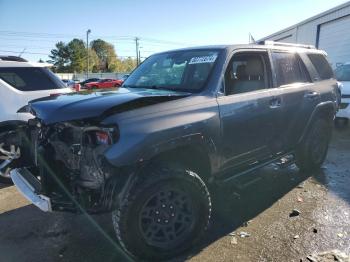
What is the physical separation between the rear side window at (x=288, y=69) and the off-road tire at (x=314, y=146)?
31.7 inches

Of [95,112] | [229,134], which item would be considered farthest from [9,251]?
[229,134]

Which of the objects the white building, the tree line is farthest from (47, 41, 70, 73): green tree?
the white building

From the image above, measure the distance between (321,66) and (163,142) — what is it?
386 cm

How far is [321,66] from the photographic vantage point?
606 centimetres

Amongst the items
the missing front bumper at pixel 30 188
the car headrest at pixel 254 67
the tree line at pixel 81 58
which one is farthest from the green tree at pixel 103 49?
the missing front bumper at pixel 30 188

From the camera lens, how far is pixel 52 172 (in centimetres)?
362

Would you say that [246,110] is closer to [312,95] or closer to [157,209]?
[157,209]

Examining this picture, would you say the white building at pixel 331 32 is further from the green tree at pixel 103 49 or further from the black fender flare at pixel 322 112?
the green tree at pixel 103 49

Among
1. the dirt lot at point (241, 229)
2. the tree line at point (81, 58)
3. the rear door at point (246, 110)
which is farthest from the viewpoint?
the tree line at point (81, 58)

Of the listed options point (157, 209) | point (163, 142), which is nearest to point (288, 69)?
point (163, 142)

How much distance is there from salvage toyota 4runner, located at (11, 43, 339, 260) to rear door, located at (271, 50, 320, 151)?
3 cm

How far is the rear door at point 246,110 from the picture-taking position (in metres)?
4.05

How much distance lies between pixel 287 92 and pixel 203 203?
2.11 m

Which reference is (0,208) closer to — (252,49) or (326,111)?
(252,49)
